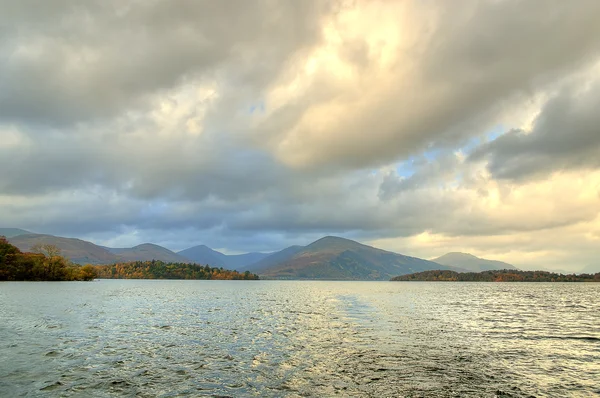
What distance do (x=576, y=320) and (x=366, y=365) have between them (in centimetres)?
6216

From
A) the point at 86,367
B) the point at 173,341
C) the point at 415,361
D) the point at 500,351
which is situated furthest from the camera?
the point at 173,341

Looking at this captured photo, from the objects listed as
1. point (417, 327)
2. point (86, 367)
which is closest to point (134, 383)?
point (86, 367)

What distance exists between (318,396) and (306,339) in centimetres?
2325

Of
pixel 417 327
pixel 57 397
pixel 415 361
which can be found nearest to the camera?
pixel 57 397

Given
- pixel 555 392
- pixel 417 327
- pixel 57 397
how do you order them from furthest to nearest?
pixel 417 327 → pixel 555 392 → pixel 57 397

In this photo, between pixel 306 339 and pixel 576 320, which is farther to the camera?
pixel 576 320

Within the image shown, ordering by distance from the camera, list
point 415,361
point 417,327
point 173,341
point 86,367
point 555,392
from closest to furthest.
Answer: point 555,392 → point 86,367 → point 415,361 → point 173,341 → point 417,327

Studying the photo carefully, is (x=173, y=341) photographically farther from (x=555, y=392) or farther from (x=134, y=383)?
(x=555, y=392)

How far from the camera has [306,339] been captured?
47.3 meters

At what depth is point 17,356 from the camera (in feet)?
116

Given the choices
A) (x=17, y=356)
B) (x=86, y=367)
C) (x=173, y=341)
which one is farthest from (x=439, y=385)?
(x=17, y=356)

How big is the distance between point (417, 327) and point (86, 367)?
4745cm

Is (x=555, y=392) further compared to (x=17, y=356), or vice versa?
(x=17, y=356)

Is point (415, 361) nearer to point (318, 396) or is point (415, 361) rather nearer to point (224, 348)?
point (318, 396)
